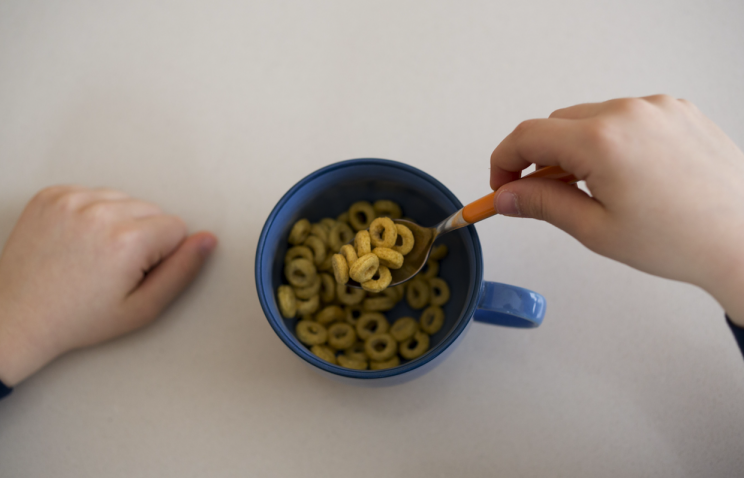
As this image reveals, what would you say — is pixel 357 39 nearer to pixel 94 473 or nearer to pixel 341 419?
pixel 341 419

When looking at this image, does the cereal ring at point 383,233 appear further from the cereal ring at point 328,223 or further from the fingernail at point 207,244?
the fingernail at point 207,244

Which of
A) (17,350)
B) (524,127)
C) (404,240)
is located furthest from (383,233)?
(17,350)

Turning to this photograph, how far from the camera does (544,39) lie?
0.90m

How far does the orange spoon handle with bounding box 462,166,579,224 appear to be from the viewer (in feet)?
1.61

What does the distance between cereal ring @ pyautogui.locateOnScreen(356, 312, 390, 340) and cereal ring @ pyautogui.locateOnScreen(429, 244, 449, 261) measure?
4.9 inches

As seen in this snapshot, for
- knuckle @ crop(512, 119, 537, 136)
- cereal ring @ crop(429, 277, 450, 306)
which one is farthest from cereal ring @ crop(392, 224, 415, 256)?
knuckle @ crop(512, 119, 537, 136)

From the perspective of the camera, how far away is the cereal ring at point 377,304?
27.7 inches

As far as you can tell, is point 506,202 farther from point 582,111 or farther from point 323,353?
point 323,353

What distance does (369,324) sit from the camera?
2.35 ft

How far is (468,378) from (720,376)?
0.41 meters

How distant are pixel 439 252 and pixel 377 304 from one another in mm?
125

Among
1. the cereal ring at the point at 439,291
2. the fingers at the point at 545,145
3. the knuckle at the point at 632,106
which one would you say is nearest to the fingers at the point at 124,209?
the cereal ring at the point at 439,291

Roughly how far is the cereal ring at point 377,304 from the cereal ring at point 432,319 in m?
0.05

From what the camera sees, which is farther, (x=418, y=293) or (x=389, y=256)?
(x=418, y=293)
